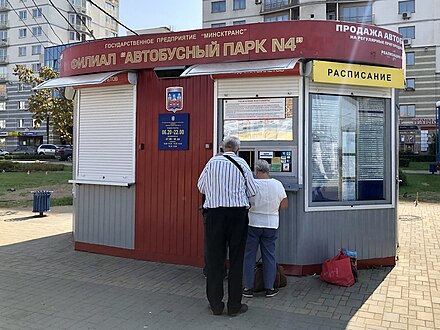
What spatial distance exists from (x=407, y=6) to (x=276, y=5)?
44.8 feet

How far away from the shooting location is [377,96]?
6504 mm

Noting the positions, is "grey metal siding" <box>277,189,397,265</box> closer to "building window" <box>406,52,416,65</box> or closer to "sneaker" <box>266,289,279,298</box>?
"sneaker" <box>266,289,279,298</box>

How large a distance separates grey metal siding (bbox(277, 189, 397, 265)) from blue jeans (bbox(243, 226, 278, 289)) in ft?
2.83

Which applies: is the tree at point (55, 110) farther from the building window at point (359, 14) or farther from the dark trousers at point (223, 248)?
the building window at point (359, 14)

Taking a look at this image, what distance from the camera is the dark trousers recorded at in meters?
4.66

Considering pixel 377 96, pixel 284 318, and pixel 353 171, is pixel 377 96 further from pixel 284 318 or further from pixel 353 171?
pixel 284 318

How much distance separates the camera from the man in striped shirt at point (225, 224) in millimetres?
4648

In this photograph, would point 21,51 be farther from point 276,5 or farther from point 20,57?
point 276,5

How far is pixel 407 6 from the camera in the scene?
45594 mm

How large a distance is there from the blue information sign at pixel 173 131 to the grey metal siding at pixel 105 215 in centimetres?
93

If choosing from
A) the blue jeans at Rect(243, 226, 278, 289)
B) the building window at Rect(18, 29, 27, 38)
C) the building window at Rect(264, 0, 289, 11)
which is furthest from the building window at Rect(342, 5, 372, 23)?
the blue jeans at Rect(243, 226, 278, 289)

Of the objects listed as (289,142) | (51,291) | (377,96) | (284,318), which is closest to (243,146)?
(289,142)

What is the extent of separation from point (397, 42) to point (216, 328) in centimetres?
493

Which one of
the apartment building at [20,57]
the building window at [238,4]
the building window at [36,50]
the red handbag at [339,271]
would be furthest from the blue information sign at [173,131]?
the building window at [36,50]
